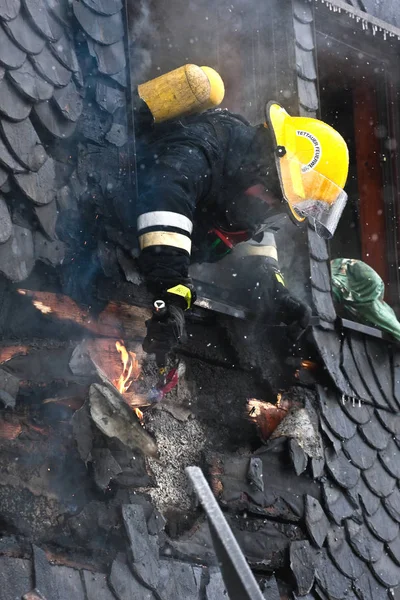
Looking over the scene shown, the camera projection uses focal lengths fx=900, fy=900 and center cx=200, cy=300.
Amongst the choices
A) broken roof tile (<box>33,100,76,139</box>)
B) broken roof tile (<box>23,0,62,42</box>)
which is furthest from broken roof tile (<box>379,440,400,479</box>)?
broken roof tile (<box>23,0,62,42</box>)

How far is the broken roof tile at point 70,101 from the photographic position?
179 inches

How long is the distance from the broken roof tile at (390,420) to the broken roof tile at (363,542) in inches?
30.0

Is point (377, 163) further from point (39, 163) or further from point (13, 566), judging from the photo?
point (13, 566)

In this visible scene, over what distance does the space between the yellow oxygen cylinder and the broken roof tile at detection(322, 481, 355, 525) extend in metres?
2.47

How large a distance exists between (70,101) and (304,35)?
2446mm

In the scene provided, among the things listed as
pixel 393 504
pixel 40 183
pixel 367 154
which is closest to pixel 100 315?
pixel 40 183

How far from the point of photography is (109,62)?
487cm

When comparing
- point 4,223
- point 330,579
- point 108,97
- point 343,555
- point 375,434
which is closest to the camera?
point 4,223

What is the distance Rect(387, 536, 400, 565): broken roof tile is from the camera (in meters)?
6.02

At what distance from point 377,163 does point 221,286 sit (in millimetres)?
3186

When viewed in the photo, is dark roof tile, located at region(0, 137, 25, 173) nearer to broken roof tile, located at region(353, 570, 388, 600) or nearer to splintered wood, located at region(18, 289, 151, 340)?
splintered wood, located at region(18, 289, 151, 340)

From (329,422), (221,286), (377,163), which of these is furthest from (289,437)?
(377,163)

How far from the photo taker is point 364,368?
6.14 m

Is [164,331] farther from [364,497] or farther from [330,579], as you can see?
[364,497]
